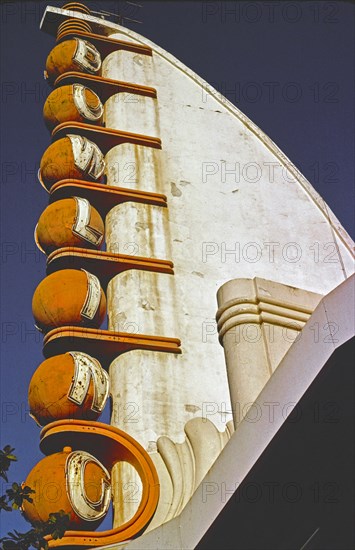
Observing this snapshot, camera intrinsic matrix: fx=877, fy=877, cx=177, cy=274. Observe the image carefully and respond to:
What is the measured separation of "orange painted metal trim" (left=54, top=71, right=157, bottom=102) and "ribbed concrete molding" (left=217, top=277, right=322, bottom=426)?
27.5 feet

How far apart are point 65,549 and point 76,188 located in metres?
6.11

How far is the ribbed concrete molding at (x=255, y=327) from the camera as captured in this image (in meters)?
7.68

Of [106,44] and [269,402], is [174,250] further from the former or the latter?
[269,402]

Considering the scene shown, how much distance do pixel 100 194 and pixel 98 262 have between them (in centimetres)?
160

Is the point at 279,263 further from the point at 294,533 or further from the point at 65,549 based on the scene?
the point at 294,533

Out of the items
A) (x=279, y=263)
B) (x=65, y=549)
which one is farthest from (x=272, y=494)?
(x=279, y=263)

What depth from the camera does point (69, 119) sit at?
14.8 metres

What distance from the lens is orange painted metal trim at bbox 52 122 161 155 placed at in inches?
573

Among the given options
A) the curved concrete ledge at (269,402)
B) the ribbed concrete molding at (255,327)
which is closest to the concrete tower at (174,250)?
the ribbed concrete molding at (255,327)

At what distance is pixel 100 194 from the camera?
13.6 metres

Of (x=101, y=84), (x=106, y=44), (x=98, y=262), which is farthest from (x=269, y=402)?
(x=106, y=44)

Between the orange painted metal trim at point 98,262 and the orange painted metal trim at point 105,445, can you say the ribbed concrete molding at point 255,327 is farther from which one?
the orange painted metal trim at point 98,262

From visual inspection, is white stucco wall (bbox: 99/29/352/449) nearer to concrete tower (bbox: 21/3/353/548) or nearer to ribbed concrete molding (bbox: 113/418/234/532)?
concrete tower (bbox: 21/3/353/548)

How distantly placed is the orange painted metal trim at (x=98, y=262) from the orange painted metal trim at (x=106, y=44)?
5.97 meters
